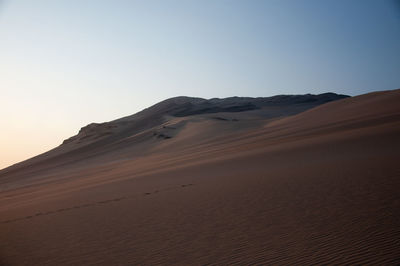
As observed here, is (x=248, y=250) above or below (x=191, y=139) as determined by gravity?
below

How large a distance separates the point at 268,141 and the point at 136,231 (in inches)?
660

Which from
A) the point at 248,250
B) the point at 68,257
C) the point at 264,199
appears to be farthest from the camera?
the point at 264,199

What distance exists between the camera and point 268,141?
24.2 m

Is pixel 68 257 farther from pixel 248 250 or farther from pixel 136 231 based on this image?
pixel 248 250

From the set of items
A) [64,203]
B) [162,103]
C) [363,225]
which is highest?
[162,103]

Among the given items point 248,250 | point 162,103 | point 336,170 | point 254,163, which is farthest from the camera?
point 162,103

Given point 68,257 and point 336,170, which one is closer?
point 68,257

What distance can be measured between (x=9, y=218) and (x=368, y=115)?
882 inches

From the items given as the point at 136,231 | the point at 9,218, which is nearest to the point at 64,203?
the point at 9,218

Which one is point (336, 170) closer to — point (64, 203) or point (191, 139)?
point (64, 203)

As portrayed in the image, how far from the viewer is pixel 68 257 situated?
24.0 ft

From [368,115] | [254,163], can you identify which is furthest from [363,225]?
[368,115]

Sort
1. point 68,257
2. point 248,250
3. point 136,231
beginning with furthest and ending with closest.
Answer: point 136,231, point 68,257, point 248,250

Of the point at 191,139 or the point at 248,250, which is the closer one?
the point at 248,250
